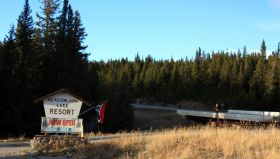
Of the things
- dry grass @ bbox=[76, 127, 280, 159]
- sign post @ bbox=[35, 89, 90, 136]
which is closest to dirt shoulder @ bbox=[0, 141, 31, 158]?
sign post @ bbox=[35, 89, 90, 136]

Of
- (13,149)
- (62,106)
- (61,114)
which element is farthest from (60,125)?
(13,149)

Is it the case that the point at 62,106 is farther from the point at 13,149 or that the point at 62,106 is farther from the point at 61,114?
the point at 13,149

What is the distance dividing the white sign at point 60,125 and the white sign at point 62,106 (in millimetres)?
174

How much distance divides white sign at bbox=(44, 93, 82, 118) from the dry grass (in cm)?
239

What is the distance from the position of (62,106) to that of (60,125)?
805mm

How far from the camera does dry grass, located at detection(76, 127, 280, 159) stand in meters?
13.7

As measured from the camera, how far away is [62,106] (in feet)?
67.3

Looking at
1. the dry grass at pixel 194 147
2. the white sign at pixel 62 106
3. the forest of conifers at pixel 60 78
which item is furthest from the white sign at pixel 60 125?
the forest of conifers at pixel 60 78

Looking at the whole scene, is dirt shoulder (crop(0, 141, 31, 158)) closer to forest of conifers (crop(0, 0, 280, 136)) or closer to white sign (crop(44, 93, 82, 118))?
white sign (crop(44, 93, 82, 118))

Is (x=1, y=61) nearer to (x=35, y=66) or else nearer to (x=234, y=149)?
(x=35, y=66)

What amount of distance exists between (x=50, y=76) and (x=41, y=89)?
7.46 feet

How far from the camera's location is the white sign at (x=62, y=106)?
67.0 ft

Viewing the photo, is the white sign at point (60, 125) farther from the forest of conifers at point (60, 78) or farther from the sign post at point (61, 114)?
the forest of conifers at point (60, 78)

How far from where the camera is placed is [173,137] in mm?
16906
